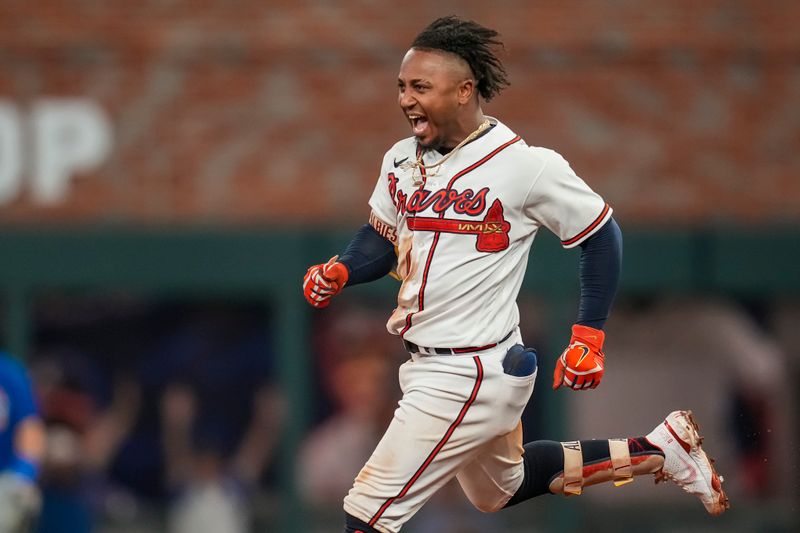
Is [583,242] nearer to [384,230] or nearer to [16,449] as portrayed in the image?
[384,230]

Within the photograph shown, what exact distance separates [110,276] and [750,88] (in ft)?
16.6

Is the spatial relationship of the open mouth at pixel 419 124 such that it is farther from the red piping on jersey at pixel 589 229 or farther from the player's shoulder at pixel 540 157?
the red piping on jersey at pixel 589 229

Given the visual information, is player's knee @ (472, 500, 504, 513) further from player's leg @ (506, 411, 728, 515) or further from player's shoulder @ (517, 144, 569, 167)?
player's shoulder @ (517, 144, 569, 167)

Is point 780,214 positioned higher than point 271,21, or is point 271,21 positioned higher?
point 271,21

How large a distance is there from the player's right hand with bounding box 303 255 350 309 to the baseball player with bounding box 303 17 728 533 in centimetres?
24

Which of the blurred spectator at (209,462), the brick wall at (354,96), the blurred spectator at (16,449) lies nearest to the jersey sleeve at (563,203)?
the blurred spectator at (16,449)

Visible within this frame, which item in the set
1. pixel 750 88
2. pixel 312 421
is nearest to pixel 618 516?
pixel 312 421

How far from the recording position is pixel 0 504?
810 centimetres

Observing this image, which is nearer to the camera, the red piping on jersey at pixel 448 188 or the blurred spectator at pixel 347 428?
the red piping on jersey at pixel 448 188

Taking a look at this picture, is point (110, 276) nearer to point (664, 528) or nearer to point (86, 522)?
point (86, 522)

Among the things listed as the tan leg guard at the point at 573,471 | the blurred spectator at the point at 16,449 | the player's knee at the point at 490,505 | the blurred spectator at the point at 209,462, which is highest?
the tan leg guard at the point at 573,471

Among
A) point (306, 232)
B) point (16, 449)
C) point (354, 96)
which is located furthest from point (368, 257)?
point (354, 96)

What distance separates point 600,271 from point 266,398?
7.13m

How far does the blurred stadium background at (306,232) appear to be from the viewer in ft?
37.8
